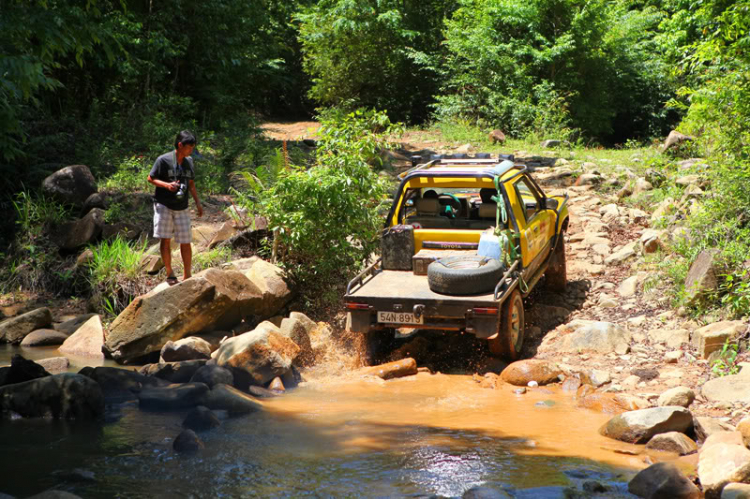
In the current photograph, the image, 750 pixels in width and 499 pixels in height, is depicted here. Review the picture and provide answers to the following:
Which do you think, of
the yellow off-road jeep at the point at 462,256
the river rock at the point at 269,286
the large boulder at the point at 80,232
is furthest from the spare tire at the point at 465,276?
the large boulder at the point at 80,232

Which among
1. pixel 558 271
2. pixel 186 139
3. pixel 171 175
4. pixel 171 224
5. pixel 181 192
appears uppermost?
pixel 186 139

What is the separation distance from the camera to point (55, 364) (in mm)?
8000

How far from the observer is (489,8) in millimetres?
20828

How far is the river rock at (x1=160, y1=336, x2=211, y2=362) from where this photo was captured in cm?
787

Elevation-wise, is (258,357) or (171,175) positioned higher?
(171,175)

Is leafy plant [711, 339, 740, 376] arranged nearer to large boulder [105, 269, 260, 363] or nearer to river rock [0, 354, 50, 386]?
large boulder [105, 269, 260, 363]

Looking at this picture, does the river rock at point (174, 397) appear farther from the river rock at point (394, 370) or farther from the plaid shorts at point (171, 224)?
the plaid shorts at point (171, 224)

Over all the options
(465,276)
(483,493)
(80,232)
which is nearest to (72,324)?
(80,232)

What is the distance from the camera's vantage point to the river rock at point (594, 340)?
7.57 m

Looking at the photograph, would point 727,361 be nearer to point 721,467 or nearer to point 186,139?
point 721,467

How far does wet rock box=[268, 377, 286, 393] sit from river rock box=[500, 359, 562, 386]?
215cm

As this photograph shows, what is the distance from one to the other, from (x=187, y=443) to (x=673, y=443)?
358 centimetres

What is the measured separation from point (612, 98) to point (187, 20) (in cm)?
1222

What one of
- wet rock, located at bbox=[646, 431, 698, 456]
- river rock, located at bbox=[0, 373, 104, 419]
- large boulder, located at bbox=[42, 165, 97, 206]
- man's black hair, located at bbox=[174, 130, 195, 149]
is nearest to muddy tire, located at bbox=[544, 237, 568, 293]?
wet rock, located at bbox=[646, 431, 698, 456]
